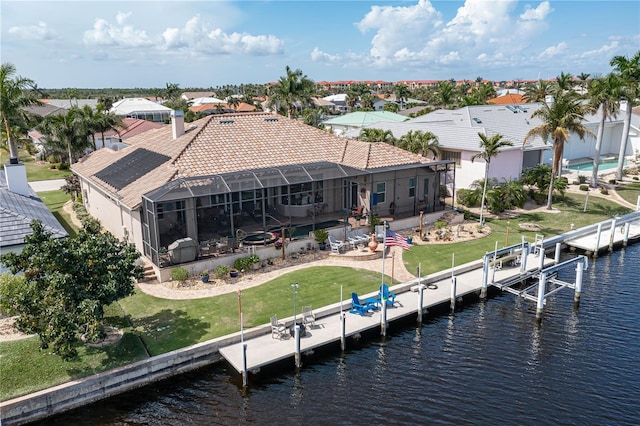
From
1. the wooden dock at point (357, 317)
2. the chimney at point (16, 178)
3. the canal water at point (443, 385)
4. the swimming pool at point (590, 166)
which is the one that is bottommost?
the canal water at point (443, 385)

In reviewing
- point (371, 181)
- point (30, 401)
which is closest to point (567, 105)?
point (371, 181)

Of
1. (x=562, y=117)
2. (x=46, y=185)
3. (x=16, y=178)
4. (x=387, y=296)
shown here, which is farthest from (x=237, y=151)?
(x=46, y=185)

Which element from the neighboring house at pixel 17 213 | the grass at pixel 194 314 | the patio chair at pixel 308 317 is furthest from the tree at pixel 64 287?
the patio chair at pixel 308 317

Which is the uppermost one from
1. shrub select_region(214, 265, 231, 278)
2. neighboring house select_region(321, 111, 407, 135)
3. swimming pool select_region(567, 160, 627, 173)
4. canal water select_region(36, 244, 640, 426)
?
neighboring house select_region(321, 111, 407, 135)

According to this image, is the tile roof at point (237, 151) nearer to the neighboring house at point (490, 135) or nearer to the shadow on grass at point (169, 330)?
the shadow on grass at point (169, 330)

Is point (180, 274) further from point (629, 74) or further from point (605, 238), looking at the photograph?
point (629, 74)

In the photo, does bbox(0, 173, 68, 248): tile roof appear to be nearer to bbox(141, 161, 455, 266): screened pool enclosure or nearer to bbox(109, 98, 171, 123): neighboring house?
bbox(141, 161, 455, 266): screened pool enclosure

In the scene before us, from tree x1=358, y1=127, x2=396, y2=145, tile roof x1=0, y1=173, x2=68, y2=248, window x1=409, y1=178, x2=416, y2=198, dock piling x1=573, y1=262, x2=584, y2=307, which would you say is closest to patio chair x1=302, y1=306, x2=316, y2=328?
tile roof x1=0, y1=173, x2=68, y2=248
